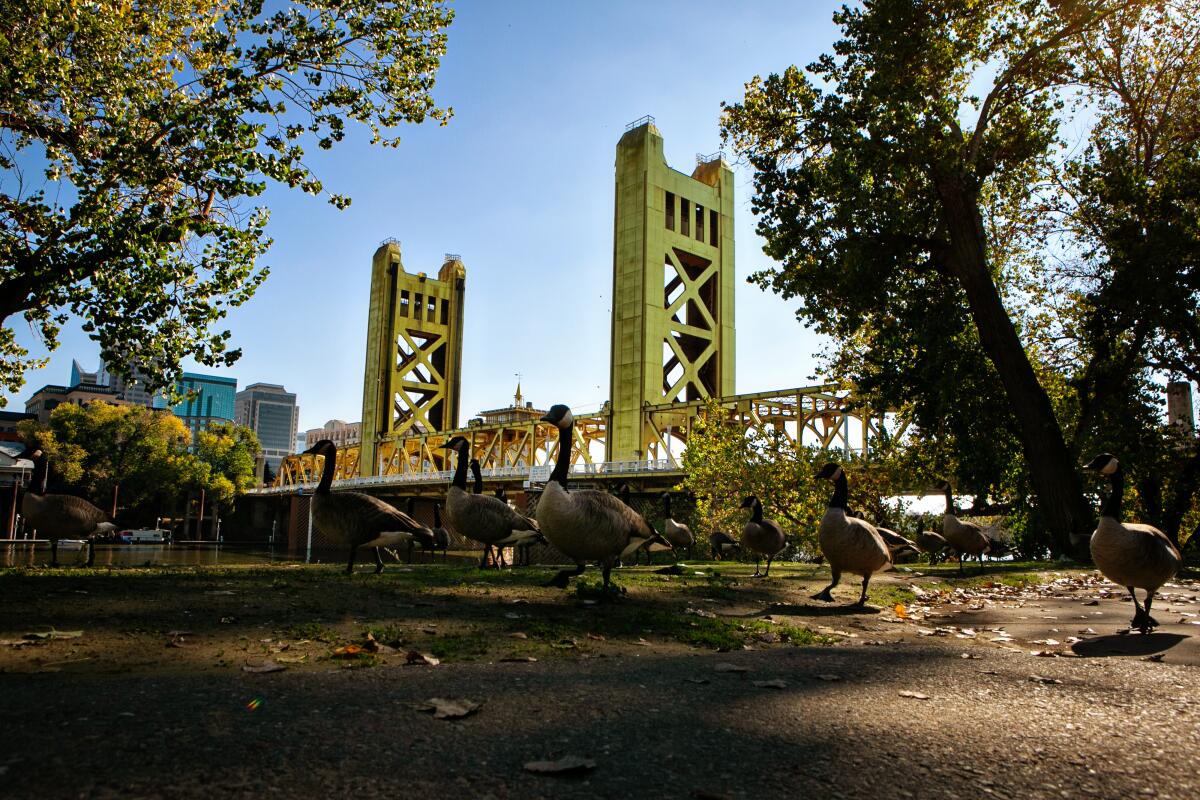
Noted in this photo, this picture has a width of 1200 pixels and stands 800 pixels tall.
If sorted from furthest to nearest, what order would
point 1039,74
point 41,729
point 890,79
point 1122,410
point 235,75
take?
point 1122,410
point 1039,74
point 890,79
point 235,75
point 41,729

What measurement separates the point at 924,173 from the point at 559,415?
1486 cm

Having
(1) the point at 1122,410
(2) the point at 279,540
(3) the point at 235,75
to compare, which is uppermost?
(3) the point at 235,75

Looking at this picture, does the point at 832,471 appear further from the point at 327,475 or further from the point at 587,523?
the point at 327,475

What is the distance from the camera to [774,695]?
171 inches

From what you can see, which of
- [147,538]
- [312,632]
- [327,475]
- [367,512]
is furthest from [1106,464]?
[147,538]

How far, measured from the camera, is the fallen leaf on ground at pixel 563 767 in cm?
284

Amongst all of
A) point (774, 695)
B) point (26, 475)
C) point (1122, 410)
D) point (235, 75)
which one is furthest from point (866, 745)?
point (26, 475)

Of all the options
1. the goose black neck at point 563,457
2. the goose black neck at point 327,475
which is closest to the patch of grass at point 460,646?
the goose black neck at point 563,457

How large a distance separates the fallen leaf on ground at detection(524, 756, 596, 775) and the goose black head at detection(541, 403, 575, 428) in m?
6.06

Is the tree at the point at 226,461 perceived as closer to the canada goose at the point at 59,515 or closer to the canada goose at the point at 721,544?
the canada goose at the point at 721,544

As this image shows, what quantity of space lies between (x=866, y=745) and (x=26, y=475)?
6013cm

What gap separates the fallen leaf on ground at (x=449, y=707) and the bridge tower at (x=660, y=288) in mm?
57039

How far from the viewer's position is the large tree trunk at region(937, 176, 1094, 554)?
1734 cm

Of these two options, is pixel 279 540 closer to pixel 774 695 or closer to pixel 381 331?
pixel 381 331
